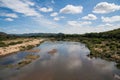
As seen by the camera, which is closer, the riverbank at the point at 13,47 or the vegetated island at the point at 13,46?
the riverbank at the point at 13,47

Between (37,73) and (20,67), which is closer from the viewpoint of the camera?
(37,73)

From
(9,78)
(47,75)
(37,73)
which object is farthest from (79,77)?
(9,78)

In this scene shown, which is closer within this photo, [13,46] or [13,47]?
[13,47]

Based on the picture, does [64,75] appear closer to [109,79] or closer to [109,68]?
[109,79]

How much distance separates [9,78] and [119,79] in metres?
17.3

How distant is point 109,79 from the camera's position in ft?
66.2

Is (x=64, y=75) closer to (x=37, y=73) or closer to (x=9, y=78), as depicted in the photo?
(x=37, y=73)

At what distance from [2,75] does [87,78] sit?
14506 millimetres

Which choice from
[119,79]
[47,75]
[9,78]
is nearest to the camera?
[119,79]

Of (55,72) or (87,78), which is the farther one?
(55,72)

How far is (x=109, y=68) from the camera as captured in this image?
85.8ft

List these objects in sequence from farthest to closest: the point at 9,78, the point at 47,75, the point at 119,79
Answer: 1. the point at 47,75
2. the point at 9,78
3. the point at 119,79

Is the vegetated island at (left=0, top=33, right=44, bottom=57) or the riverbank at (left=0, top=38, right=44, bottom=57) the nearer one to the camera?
the riverbank at (left=0, top=38, right=44, bottom=57)

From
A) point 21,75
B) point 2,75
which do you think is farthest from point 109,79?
point 2,75
